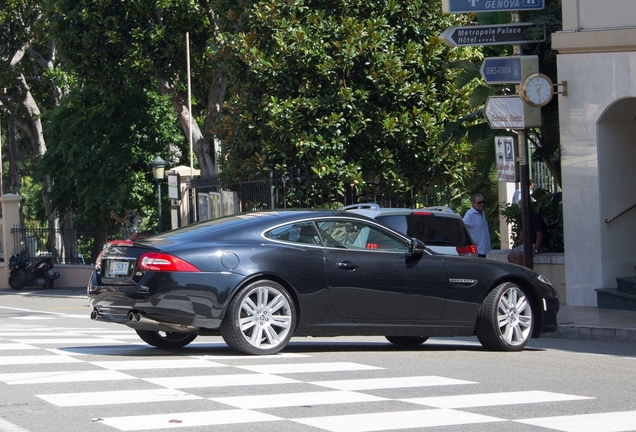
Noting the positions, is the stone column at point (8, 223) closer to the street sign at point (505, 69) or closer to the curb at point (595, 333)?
the street sign at point (505, 69)

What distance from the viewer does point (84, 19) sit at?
3011 cm

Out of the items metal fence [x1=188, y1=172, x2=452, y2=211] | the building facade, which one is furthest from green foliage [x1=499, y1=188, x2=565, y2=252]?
metal fence [x1=188, y1=172, x2=452, y2=211]

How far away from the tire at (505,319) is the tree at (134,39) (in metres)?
19.9

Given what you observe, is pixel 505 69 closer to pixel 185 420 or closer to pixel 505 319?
pixel 505 319

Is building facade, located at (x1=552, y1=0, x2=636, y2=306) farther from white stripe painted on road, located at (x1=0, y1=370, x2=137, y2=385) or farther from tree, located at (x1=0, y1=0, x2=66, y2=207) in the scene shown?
tree, located at (x1=0, y1=0, x2=66, y2=207)

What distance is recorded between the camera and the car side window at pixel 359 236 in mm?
10375

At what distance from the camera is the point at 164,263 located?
9.44 metres

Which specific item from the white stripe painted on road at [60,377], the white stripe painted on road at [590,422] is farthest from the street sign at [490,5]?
the white stripe painted on road at [590,422]

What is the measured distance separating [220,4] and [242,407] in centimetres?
1842

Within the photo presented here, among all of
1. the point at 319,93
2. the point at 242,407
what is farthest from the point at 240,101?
Answer: the point at 242,407

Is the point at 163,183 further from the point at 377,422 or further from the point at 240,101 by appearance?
the point at 377,422

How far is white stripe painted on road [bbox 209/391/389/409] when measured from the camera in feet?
23.7

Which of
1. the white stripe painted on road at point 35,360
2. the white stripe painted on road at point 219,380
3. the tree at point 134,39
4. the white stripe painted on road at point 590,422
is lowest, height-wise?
the white stripe painted on road at point 590,422

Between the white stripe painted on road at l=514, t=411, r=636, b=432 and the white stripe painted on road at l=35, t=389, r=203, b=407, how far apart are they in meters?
2.49
